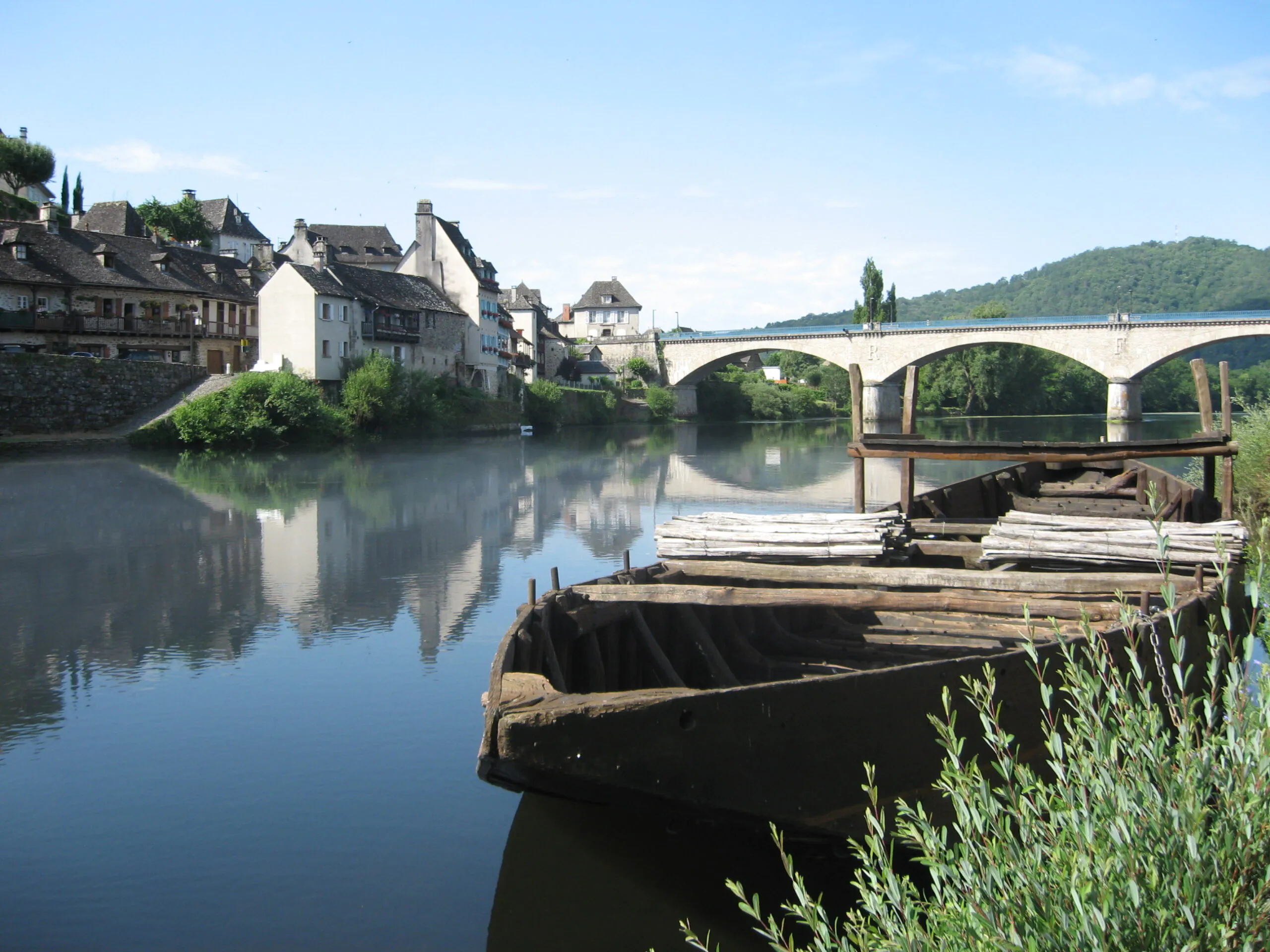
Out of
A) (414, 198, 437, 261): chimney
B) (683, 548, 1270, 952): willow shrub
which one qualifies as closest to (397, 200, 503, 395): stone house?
(414, 198, 437, 261): chimney

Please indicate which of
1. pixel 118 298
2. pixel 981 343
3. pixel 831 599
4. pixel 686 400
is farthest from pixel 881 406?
pixel 831 599

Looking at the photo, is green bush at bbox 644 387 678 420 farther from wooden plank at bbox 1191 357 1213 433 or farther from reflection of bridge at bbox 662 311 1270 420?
wooden plank at bbox 1191 357 1213 433

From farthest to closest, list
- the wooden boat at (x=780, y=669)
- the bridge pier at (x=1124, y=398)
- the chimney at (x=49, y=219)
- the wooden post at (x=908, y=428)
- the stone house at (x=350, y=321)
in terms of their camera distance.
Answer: the bridge pier at (x=1124, y=398), the stone house at (x=350, y=321), the chimney at (x=49, y=219), the wooden post at (x=908, y=428), the wooden boat at (x=780, y=669)

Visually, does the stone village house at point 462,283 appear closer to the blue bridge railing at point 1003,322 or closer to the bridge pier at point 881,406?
the blue bridge railing at point 1003,322

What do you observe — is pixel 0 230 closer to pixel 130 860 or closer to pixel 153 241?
pixel 153 241

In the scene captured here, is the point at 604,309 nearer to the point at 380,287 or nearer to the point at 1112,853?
the point at 380,287

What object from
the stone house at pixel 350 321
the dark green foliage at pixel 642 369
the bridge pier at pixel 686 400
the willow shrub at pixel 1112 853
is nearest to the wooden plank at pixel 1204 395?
the willow shrub at pixel 1112 853

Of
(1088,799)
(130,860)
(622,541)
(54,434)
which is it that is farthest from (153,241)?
(1088,799)

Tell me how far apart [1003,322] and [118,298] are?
43448 millimetres

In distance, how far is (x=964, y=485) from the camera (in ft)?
45.5

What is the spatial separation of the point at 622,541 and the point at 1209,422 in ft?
32.8

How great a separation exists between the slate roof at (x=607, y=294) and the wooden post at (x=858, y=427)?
82.6 metres

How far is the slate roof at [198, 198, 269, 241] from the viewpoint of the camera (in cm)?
6938

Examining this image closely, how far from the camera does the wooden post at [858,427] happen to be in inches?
496
